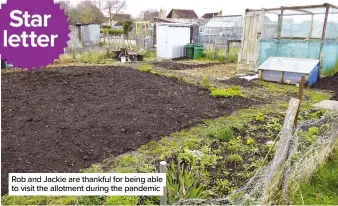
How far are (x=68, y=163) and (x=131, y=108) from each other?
7.64 feet

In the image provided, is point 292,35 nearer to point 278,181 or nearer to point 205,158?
point 205,158

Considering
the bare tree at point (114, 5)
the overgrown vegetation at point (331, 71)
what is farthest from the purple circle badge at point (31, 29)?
the bare tree at point (114, 5)

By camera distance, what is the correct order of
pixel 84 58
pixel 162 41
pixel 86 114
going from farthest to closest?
pixel 162 41, pixel 84 58, pixel 86 114

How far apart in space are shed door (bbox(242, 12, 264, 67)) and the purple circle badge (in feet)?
21.7

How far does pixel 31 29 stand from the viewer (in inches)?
349

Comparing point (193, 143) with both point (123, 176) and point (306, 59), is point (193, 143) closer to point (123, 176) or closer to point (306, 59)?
point (123, 176)

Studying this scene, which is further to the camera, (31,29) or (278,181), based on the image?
(31,29)

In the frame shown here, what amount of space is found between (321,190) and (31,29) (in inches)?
361

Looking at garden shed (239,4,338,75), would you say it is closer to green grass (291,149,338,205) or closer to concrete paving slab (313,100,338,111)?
concrete paving slab (313,100,338,111)

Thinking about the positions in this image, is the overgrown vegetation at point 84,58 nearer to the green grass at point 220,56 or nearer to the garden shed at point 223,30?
the green grass at point 220,56

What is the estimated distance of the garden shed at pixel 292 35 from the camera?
881cm

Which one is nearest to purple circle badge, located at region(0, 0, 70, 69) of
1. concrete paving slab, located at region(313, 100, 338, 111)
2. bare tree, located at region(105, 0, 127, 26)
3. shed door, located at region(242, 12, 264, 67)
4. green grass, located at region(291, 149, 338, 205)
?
shed door, located at region(242, 12, 264, 67)

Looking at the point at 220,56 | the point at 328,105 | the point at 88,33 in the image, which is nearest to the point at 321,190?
the point at 328,105

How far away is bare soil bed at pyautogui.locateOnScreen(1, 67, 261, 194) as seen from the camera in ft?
11.4
